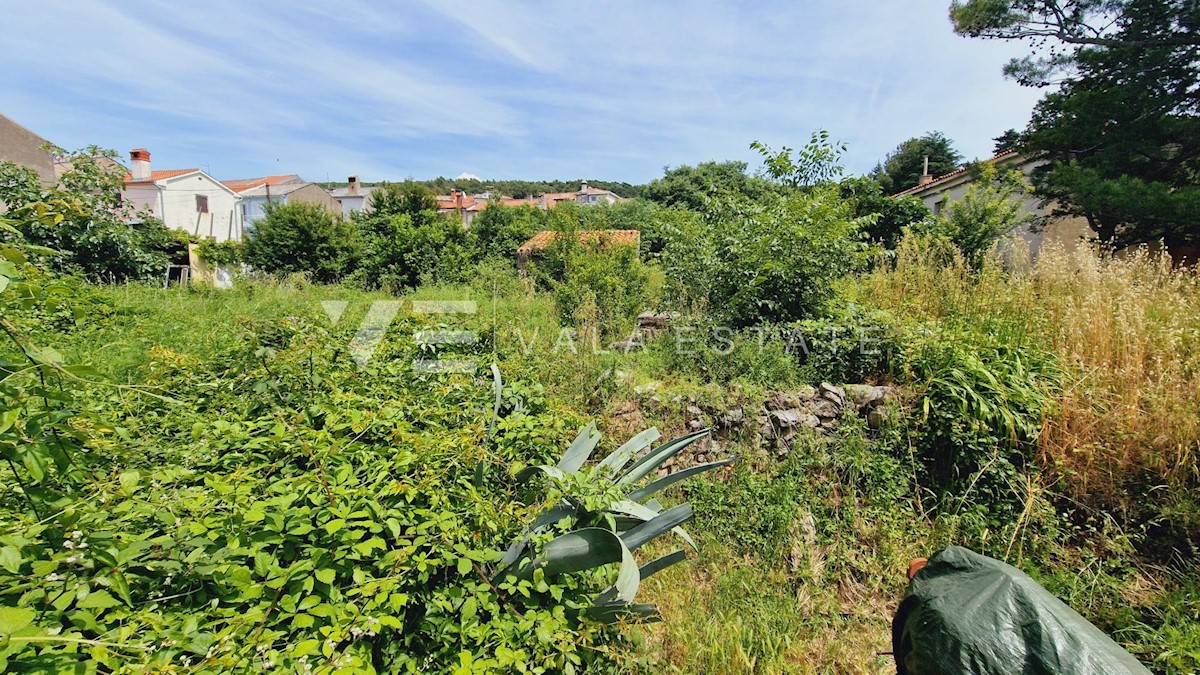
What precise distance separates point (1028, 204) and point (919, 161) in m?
12.1

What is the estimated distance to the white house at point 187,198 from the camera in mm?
23656

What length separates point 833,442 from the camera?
338 cm

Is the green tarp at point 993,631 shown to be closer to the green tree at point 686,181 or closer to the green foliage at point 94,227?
the green foliage at point 94,227

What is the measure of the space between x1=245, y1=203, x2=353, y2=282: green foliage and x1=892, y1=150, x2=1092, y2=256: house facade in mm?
15396

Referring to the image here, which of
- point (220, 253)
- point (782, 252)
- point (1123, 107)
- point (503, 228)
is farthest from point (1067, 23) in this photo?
point (220, 253)

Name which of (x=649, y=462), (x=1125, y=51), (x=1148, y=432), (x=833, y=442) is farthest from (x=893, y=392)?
(x=1125, y=51)

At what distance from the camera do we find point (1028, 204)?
1350 centimetres

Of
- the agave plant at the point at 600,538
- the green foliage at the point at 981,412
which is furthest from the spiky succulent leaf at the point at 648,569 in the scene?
the green foliage at the point at 981,412

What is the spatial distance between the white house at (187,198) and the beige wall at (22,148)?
27.3 ft

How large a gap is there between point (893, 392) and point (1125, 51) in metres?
9.85

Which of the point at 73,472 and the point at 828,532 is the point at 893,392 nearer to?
the point at 828,532

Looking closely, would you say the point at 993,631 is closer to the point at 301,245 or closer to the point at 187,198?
the point at 301,245

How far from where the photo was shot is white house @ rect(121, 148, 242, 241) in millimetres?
23656

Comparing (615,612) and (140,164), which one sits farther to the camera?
(140,164)
